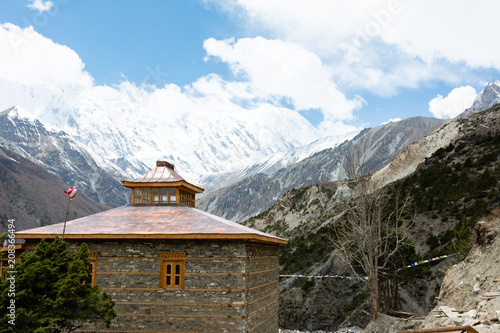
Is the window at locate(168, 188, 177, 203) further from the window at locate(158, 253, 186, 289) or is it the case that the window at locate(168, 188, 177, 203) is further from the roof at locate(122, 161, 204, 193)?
the window at locate(158, 253, 186, 289)

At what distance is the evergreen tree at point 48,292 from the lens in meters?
11.3

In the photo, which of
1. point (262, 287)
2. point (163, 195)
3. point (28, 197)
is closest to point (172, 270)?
point (262, 287)

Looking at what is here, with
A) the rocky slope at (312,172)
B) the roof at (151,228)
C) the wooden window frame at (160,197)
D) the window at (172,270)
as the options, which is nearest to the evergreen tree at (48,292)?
the window at (172,270)

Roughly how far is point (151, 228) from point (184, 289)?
8.74ft

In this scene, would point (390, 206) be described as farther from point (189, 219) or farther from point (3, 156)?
point (3, 156)

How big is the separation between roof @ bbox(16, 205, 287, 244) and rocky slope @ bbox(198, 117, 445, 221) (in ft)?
423

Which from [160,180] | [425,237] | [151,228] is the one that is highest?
[160,180]

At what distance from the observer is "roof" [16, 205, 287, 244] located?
16114 mm

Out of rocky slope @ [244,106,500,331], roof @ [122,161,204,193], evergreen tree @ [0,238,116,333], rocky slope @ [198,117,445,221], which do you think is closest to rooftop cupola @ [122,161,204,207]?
roof @ [122,161,204,193]

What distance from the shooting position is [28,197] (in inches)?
5177

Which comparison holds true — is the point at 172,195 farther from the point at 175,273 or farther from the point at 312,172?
the point at 312,172

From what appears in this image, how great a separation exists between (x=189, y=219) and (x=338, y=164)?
141300 mm

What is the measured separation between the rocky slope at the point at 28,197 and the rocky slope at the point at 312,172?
175ft

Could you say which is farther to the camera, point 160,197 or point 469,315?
point 160,197
